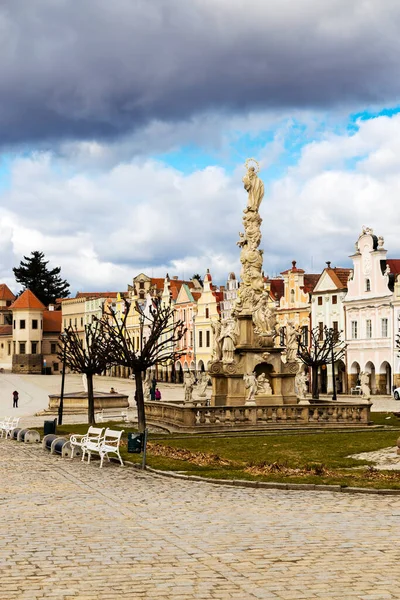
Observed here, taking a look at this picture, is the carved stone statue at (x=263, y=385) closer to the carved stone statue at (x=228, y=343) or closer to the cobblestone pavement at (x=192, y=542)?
the carved stone statue at (x=228, y=343)

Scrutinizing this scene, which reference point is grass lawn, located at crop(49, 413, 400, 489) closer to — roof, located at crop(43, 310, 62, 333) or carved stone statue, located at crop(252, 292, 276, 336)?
carved stone statue, located at crop(252, 292, 276, 336)

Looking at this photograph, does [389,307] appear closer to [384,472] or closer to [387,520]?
[384,472]

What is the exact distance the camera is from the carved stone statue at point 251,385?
3756 cm

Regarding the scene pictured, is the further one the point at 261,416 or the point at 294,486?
the point at 261,416

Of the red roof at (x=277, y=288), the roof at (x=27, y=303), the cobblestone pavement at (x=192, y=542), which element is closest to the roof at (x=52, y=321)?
the roof at (x=27, y=303)

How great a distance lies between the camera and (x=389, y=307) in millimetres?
75375

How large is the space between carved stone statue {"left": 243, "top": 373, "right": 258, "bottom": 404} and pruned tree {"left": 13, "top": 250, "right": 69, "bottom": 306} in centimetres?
13564

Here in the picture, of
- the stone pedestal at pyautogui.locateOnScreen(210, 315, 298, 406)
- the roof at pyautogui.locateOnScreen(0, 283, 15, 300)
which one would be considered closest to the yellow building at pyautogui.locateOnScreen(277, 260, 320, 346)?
the stone pedestal at pyautogui.locateOnScreen(210, 315, 298, 406)

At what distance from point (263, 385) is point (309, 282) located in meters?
55.3

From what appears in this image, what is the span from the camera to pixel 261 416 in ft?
114

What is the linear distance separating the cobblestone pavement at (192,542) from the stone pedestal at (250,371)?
18.9 meters

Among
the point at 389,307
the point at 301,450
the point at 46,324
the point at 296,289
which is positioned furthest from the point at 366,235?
the point at 46,324

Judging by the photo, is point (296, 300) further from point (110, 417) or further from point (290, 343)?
point (290, 343)

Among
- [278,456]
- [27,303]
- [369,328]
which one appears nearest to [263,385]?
[278,456]
